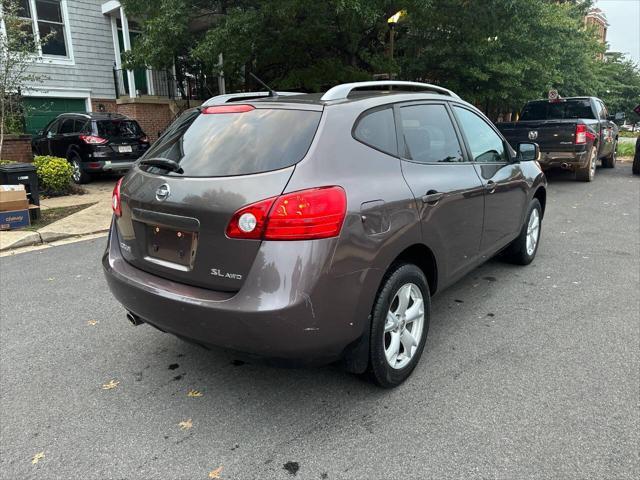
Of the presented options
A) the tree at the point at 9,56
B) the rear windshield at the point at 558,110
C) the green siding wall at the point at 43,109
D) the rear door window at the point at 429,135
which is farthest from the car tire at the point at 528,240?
the green siding wall at the point at 43,109

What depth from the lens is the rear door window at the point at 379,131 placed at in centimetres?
282

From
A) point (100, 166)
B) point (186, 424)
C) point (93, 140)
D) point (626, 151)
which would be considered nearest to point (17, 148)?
point (93, 140)

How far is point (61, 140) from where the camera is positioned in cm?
1179

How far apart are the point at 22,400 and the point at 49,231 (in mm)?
4737

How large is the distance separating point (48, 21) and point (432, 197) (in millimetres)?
16039

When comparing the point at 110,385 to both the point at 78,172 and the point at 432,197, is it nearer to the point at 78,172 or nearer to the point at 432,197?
the point at 432,197

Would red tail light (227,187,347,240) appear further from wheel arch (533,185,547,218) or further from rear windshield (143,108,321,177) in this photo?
wheel arch (533,185,547,218)

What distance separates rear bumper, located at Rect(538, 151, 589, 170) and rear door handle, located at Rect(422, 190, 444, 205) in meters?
8.32

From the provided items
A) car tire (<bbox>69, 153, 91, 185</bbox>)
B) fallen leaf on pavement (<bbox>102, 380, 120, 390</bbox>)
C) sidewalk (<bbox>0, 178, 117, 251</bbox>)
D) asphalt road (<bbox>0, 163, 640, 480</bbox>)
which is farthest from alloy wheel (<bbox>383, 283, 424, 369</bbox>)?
car tire (<bbox>69, 153, 91, 185</bbox>)

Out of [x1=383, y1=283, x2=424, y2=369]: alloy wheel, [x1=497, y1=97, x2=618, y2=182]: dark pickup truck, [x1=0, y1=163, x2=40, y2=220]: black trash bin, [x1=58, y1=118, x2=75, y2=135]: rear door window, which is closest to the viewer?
[x1=383, y1=283, x2=424, y2=369]: alloy wheel

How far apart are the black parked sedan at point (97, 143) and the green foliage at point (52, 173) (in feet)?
3.64

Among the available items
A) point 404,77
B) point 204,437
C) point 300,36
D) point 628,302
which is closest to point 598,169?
point 404,77

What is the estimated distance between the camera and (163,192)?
2.69 metres

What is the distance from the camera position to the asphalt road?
93.7 inches
